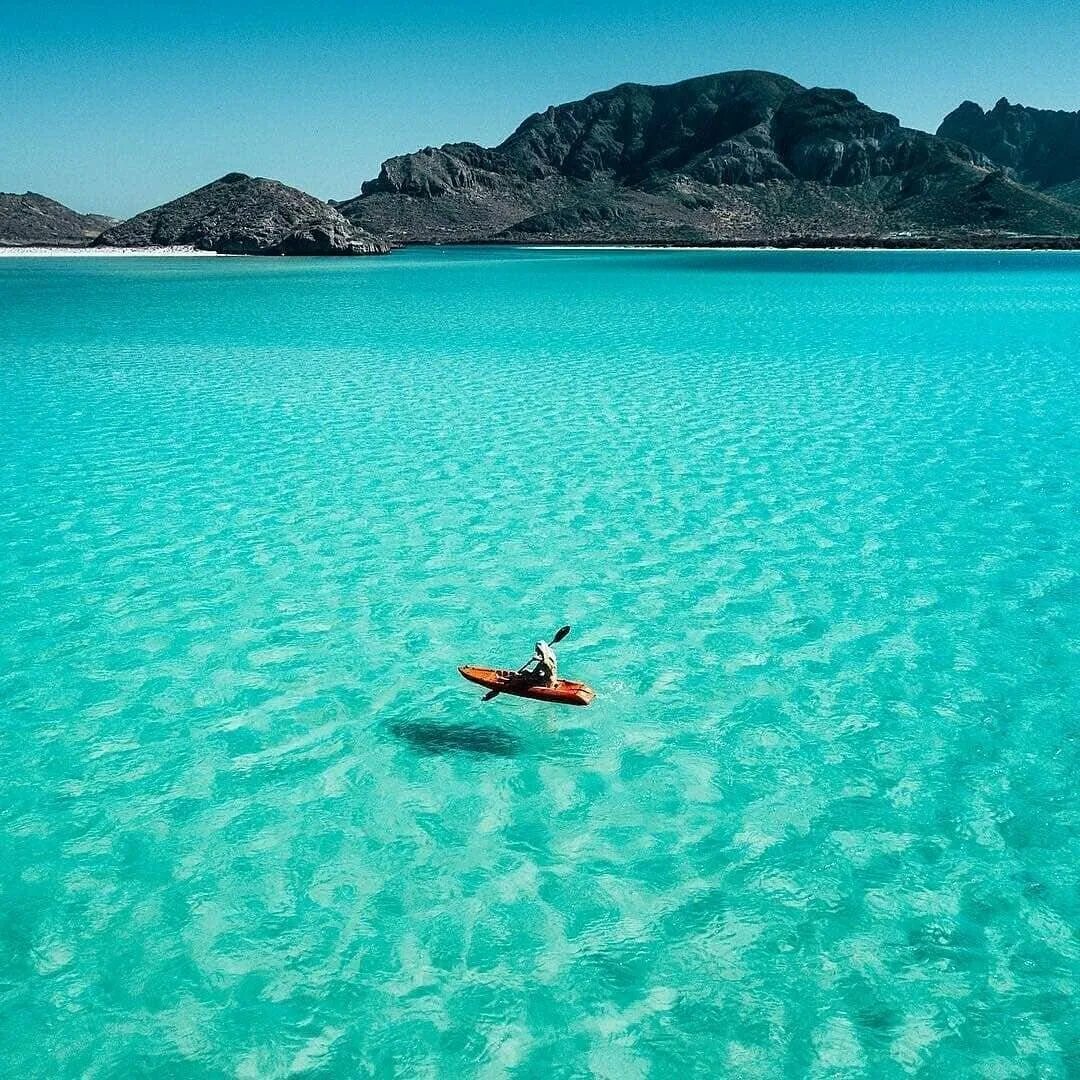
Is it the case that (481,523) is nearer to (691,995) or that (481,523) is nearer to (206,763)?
(206,763)

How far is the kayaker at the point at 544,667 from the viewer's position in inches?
407

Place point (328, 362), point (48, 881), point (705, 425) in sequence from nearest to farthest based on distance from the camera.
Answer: point (48, 881)
point (705, 425)
point (328, 362)

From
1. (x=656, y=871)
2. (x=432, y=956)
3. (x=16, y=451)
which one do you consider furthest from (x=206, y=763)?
(x=16, y=451)

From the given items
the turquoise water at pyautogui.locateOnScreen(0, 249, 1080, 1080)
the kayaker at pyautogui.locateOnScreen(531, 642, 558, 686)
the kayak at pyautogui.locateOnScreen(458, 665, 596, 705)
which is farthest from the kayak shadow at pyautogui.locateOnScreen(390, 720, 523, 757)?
the kayaker at pyautogui.locateOnScreen(531, 642, 558, 686)

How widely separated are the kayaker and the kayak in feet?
0.21

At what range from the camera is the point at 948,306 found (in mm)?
61781

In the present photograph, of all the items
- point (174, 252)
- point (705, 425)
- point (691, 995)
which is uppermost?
point (174, 252)

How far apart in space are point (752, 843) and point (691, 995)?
1936mm

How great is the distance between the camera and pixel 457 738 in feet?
33.8

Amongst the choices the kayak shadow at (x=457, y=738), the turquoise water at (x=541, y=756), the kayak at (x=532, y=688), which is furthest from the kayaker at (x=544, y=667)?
the kayak shadow at (x=457, y=738)

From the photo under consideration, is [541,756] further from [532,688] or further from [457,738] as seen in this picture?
[457,738]

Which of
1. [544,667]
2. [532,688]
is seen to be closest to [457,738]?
[532,688]

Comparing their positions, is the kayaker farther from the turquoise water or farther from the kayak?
the turquoise water

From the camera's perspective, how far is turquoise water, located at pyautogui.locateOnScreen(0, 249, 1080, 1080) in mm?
6621
